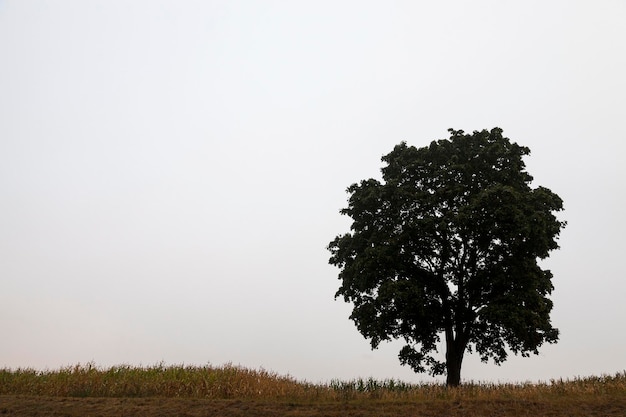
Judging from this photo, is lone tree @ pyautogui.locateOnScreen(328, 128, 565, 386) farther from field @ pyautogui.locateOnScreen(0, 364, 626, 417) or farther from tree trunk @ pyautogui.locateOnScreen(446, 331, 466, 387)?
field @ pyautogui.locateOnScreen(0, 364, 626, 417)

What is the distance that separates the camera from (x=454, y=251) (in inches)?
1136

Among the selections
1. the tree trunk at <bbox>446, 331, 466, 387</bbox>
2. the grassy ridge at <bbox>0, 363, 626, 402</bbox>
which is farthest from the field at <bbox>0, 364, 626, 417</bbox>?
the tree trunk at <bbox>446, 331, 466, 387</bbox>

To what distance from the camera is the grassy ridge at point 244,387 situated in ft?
63.5

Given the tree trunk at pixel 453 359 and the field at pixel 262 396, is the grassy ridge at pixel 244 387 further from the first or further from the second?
the tree trunk at pixel 453 359

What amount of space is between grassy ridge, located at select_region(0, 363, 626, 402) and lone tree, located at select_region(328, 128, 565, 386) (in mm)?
4439

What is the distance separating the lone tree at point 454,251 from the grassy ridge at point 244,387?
4439mm

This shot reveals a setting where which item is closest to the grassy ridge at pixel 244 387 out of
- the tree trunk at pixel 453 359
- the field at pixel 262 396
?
the field at pixel 262 396

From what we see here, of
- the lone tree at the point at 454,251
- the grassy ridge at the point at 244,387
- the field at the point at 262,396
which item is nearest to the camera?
the field at the point at 262,396

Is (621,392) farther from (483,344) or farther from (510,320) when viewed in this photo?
(483,344)

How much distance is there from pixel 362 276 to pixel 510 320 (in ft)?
26.6

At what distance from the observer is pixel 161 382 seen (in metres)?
22.6

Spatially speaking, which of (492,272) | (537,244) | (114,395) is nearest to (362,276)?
(492,272)

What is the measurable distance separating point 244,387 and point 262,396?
1.43 m

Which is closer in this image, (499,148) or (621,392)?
(621,392)
